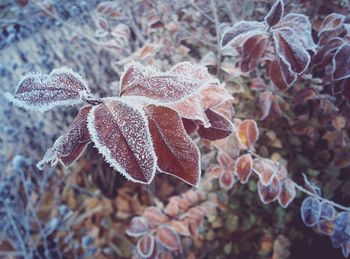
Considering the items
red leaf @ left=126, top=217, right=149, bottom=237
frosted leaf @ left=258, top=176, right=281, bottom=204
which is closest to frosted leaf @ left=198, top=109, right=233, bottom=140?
Result: frosted leaf @ left=258, top=176, right=281, bottom=204

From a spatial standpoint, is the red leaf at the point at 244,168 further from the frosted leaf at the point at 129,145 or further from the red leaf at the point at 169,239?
A: the frosted leaf at the point at 129,145

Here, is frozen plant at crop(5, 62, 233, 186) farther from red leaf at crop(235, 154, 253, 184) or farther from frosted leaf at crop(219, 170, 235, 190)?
frosted leaf at crop(219, 170, 235, 190)

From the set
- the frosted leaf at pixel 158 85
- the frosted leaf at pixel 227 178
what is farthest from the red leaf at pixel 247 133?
the frosted leaf at pixel 158 85

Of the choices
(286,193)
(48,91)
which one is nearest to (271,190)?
(286,193)

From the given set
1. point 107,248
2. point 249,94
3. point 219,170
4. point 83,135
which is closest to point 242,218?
point 219,170

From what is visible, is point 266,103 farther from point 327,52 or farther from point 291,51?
point 291,51
